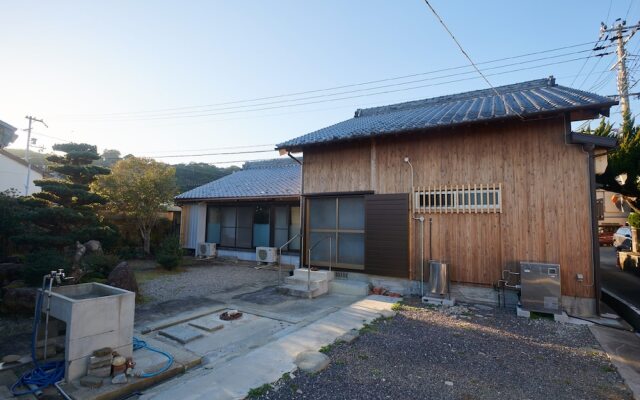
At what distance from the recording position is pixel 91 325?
3.17m

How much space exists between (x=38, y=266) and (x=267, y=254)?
647 cm

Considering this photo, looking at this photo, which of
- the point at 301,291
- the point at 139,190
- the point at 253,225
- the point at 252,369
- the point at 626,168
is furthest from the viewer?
the point at 253,225

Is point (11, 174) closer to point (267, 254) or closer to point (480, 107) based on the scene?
point (267, 254)

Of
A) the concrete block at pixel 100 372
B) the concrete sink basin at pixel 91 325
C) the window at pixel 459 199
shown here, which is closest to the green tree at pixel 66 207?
the concrete sink basin at pixel 91 325

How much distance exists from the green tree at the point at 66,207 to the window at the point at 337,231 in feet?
18.8

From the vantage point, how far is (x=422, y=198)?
22.5 feet

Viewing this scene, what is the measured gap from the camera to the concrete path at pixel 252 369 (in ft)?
9.53

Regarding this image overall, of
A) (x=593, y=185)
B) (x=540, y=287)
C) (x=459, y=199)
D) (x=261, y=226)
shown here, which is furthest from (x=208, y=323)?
(x=261, y=226)

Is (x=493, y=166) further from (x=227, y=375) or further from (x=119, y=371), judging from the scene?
(x=119, y=371)

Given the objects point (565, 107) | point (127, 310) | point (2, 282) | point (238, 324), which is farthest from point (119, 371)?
point (565, 107)

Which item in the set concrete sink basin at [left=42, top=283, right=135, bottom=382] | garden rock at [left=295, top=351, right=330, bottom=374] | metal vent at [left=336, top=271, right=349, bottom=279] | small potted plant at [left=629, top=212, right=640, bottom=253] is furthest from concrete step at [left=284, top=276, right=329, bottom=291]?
small potted plant at [left=629, top=212, right=640, bottom=253]

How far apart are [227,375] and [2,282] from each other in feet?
19.4

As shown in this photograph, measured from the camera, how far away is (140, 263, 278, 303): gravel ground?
6.90 metres

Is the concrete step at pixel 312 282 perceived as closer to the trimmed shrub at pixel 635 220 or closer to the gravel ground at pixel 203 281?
the gravel ground at pixel 203 281
